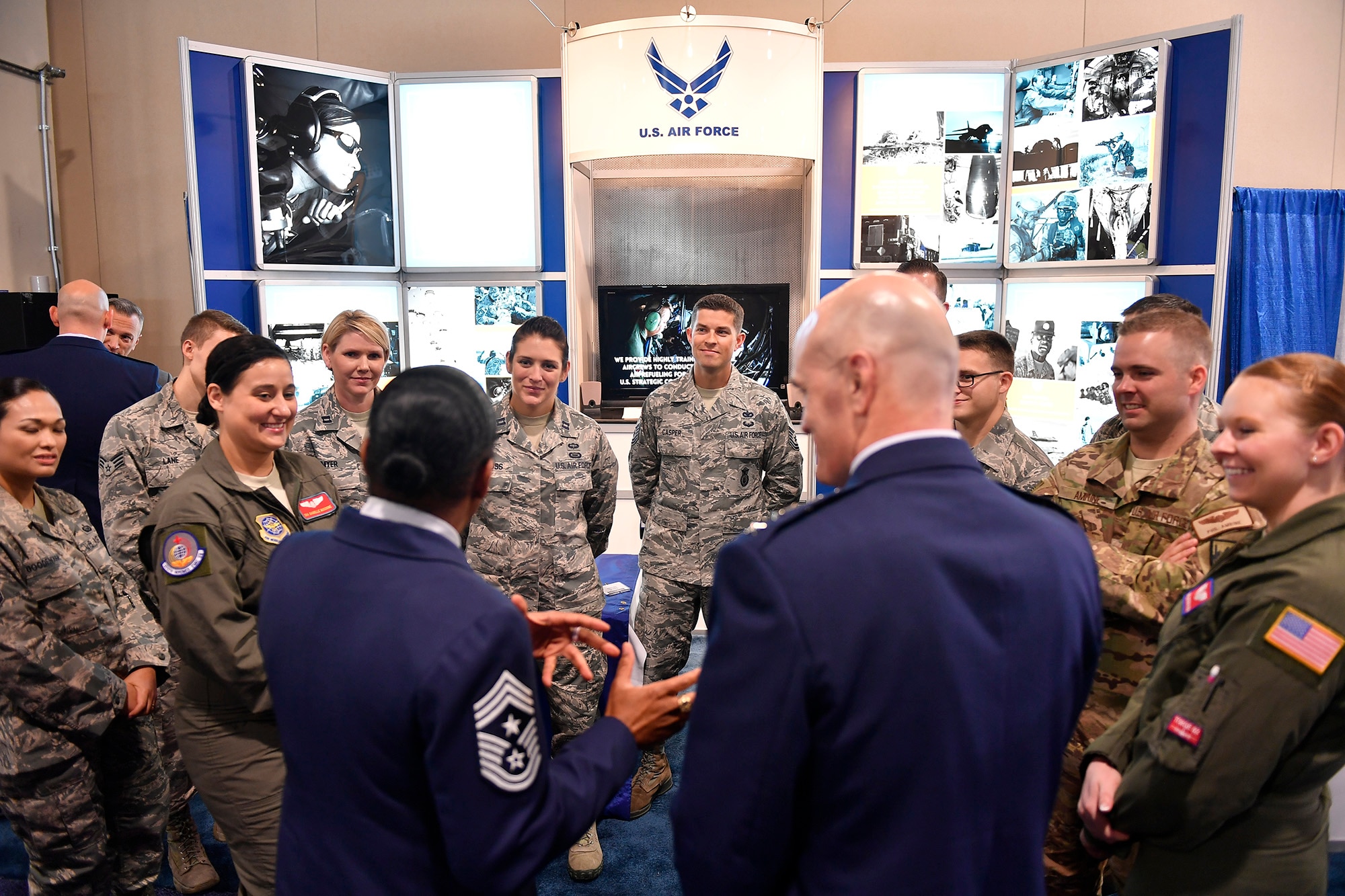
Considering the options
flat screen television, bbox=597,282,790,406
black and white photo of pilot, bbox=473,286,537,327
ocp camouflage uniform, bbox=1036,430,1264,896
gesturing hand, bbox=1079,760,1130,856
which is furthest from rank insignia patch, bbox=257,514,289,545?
flat screen television, bbox=597,282,790,406

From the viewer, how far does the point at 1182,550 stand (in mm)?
1839

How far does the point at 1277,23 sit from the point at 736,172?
4249 millimetres

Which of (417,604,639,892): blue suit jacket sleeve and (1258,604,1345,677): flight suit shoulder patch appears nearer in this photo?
(417,604,639,892): blue suit jacket sleeve

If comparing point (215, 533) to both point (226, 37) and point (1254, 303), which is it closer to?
point (226, 37)

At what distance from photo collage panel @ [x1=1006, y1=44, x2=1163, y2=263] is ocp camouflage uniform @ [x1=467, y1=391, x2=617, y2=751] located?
124 inches

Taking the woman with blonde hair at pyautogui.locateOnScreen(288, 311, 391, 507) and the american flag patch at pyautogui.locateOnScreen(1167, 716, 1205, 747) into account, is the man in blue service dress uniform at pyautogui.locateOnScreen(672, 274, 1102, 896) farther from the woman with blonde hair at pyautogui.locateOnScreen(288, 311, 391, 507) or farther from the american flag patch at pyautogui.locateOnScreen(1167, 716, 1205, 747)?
the woman with blonde hair at pyautogui.locateOnScreen(288, 311, 391, 507)

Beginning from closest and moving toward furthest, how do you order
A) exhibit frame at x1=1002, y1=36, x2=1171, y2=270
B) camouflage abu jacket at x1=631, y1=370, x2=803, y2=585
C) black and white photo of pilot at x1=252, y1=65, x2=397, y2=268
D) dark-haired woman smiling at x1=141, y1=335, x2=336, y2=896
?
1. dark-haired woman smiling at x1=141, y1=335, x2=336, y2=896
2. camouflage abu jacket at x1=631, y1=370, x2=803, y2=585
3. exhibit frame at x1=1002, y1=36, x2=1171, y2=270
4. black and white photo of pilot at x1=252, y1=65, x2=397, y2=268

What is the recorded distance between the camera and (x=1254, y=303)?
5.75 metres

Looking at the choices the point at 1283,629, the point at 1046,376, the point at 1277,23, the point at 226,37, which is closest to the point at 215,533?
the point at 1283,629

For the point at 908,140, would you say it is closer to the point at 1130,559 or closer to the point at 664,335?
the point at 664,335

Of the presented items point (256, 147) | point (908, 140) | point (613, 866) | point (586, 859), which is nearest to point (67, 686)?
point (586, 859)

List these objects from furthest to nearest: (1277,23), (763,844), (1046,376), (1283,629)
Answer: (1277,23) < (1046,376) < (1283,629) < (763,844)

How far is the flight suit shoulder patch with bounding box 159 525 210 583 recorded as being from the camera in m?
1.79

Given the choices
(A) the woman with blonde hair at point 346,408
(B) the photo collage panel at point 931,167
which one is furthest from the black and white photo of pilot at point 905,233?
(A) the woman with blonde hair at point 346,408
